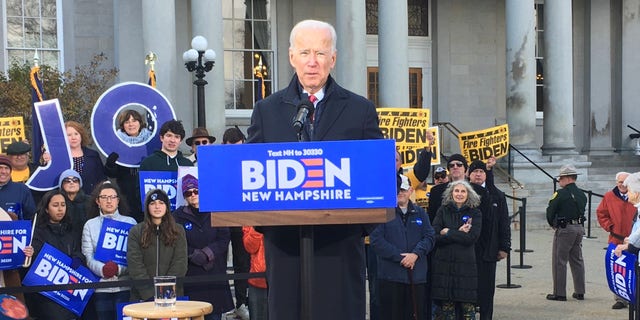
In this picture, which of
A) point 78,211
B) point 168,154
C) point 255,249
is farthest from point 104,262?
point 168,154

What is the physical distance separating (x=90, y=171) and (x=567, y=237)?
646 cm

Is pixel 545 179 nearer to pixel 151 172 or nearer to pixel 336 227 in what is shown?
pixel 151 172

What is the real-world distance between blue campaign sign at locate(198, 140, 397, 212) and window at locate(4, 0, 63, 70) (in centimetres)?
2330

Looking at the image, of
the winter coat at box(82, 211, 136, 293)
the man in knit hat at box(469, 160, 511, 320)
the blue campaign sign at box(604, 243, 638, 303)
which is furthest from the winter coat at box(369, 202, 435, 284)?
the winter coat at box(82, 211, 136, 293)

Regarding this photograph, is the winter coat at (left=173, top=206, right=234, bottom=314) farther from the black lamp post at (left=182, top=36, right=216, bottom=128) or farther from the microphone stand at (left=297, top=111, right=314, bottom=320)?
the black lamp post at (left=182, top=36, right=216, bottom=128)

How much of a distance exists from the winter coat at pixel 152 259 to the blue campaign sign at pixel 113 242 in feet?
0.69

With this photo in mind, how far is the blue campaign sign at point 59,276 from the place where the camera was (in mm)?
7723

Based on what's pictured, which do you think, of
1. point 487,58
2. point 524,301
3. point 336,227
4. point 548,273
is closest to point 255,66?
point 487,58

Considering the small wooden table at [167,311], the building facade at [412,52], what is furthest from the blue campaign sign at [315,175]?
the building facade at [412,52]

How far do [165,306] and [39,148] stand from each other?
413 centimetres

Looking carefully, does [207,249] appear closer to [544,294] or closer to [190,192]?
[190,192]

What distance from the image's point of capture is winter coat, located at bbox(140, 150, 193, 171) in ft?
29.8

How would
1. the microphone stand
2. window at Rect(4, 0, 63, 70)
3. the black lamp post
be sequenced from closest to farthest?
the microphone stand < the black lamp post < window at Rect(4, 0, 63, 70)

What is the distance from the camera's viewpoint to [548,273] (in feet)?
48.0
